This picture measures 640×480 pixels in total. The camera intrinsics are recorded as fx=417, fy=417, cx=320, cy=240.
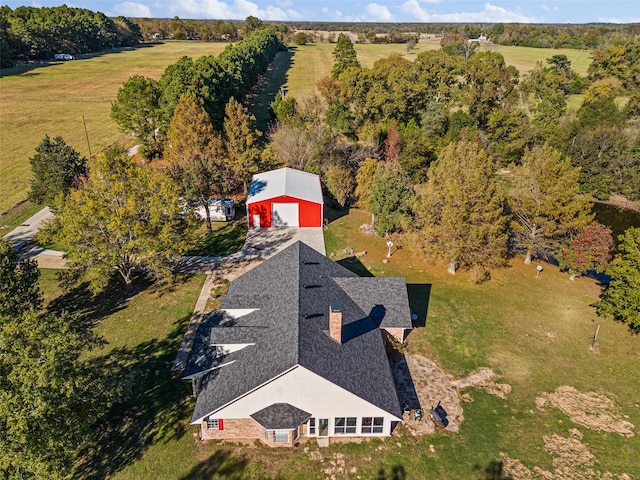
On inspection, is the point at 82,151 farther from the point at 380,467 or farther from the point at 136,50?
the point at 136,50

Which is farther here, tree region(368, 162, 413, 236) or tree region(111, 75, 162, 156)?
tree region(111, 75, 162, 156)

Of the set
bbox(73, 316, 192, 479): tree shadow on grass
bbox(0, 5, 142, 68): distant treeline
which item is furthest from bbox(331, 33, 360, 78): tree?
bbox(0, 5, 142, 68): distant treeline

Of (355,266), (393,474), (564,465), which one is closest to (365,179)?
(355,266)

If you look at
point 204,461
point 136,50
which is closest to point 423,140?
point 204,461

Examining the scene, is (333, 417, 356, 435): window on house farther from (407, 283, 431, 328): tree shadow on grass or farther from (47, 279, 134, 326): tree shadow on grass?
(47, 279, 134, 326): tree shadow on grass

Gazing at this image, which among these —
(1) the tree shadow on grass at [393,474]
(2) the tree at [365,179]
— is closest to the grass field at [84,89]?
(2) the tree at [365,179]

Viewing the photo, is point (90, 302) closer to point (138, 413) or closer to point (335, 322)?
point (138, 413)
